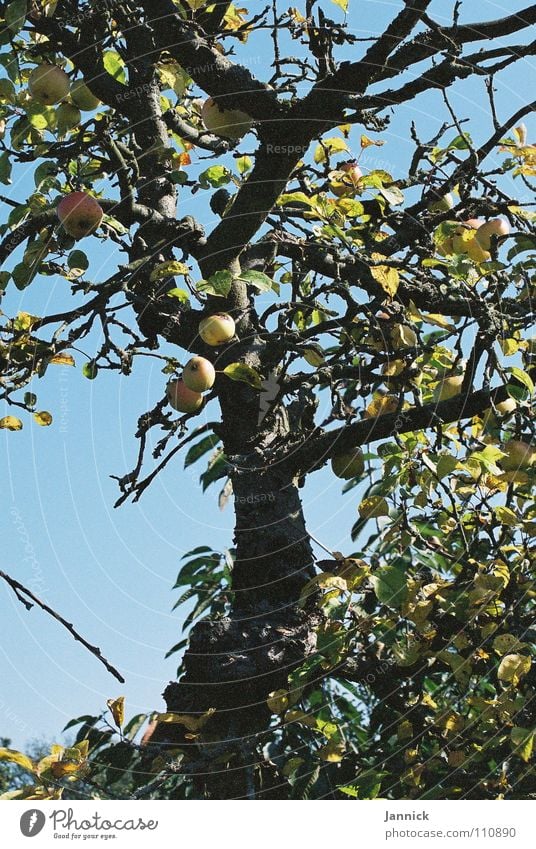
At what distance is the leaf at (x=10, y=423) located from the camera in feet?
11.0

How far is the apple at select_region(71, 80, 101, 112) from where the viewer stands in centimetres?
298

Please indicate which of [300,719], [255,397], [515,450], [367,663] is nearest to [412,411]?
[515,450]

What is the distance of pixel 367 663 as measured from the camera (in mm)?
2744

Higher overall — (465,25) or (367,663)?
(465,25)

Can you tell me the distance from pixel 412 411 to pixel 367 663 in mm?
813

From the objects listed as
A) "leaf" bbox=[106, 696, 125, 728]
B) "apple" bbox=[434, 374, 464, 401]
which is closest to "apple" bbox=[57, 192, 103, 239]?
"apple" bbox=[434, 374, 464, 401]

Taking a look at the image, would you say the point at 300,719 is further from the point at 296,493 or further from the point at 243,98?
Answer: the point at 243,98

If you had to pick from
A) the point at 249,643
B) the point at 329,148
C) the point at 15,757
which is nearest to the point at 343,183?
the point at 329,148

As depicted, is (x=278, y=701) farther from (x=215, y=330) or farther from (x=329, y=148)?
(x=329, y=148)

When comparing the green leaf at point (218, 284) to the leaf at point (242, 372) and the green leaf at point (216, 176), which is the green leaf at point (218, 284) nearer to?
the leaf at point (242, 372)

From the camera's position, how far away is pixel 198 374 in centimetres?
277

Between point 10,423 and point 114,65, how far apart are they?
1.35m

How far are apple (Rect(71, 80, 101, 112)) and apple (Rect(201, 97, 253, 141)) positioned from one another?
1.47 feet

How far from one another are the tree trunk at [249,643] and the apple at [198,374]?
343 mm
